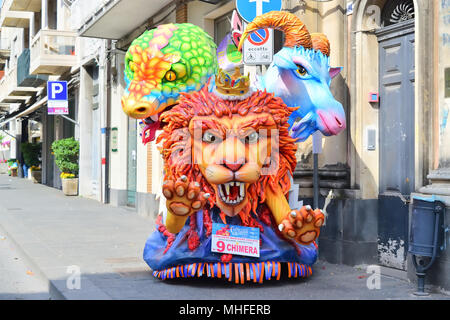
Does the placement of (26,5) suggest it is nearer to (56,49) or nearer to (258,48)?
(56,49)

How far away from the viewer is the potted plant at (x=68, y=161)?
20.3 m

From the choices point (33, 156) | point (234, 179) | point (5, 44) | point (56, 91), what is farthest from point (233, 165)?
point (5, 44)

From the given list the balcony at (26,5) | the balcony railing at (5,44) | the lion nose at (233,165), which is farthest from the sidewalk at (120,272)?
the balcony railing at (5,44)

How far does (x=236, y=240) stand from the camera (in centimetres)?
581

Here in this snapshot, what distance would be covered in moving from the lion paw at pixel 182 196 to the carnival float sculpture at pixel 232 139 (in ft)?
0.33

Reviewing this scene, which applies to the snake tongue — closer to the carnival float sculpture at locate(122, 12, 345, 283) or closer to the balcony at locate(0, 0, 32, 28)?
the carnival float sculpture at locate(122, 12, 345, 283)

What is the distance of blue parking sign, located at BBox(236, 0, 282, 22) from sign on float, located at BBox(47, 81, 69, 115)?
13.0 meters

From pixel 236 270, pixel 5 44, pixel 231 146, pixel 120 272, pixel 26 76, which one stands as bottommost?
pixel 120 272

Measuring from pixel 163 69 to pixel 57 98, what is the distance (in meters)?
14.1

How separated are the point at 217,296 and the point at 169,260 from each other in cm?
68

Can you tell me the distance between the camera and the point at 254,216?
19.3 ft

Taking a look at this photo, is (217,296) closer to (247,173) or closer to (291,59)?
(247,173)

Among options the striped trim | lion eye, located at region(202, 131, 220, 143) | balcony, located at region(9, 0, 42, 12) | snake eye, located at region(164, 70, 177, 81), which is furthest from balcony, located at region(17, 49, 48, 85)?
lion eye, located at region(202, 131, 220, 143)
